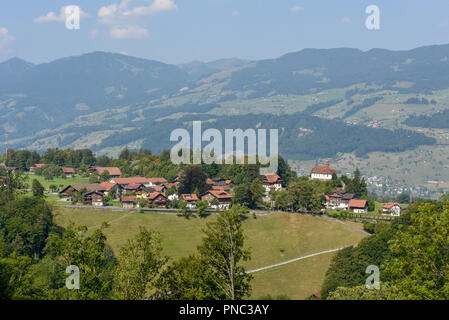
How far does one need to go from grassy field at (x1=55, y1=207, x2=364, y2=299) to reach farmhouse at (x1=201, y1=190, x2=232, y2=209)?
7.04 meters

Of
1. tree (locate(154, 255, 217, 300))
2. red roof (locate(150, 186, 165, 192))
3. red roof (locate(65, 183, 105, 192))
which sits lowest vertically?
red roof (locate(150, 186, 165, 192))

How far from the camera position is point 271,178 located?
95938 millimetres

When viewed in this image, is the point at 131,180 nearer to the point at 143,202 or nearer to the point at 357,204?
the point at 143,202

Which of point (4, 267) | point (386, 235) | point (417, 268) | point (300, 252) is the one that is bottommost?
point (300, 252)

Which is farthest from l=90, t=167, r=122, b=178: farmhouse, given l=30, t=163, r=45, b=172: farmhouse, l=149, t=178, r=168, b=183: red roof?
l=30, t=163, r=45, b=172: farmhouse

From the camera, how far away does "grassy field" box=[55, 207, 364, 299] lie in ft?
185

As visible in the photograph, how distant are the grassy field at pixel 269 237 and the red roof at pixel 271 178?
62.1ft

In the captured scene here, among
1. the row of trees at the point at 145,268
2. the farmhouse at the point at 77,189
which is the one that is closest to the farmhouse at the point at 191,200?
the farmhouse at the point at 77,189

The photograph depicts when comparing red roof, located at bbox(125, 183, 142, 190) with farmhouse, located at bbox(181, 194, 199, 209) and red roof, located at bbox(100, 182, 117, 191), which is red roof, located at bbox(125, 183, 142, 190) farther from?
farmhouse, located at bbox(181, 194, 199, 209)

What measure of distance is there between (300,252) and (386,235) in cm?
1240

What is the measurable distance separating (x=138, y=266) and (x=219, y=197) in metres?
57.5

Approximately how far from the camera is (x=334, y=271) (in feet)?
179
